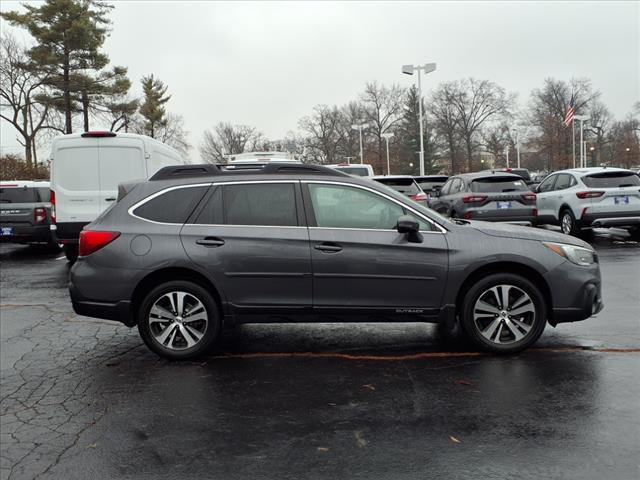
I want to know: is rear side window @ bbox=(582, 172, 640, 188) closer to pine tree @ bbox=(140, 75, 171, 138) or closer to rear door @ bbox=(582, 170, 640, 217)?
rear door @ bbox=(582, 170, 640, 217)

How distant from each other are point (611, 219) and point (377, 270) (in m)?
9.61

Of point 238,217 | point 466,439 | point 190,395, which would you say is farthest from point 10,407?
point 466,439

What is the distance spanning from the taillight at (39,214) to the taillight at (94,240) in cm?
950

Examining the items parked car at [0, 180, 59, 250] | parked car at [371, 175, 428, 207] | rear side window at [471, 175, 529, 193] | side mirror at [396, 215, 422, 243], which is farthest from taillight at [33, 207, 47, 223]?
side mirror at [396, 215, 422, 243]

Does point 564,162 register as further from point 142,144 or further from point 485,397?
point 485,397

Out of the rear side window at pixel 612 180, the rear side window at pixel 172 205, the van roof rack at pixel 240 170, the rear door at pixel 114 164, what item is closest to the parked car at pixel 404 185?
the rear side window at pixel 612 180

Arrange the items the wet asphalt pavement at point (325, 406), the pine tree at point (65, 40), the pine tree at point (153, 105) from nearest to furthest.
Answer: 1. the wet asphalt pavement at point (325, 406)
2. the pine tree at point (65, 40)
3. the pine tree at point (153, 105)

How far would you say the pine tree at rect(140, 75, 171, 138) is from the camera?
6788cm

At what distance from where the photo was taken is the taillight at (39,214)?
13.9 metres

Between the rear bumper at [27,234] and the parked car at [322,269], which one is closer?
the parked car at [322,269]

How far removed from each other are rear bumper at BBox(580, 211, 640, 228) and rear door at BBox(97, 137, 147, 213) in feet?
31.1

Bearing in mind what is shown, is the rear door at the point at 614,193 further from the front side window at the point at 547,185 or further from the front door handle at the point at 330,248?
the front door handle at the point at 330,248

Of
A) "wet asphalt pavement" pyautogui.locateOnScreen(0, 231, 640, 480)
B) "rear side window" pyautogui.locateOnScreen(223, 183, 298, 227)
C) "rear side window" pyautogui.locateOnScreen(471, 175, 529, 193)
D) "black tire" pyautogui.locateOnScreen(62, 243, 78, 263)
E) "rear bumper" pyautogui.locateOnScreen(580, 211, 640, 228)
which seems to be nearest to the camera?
"wet asphalt pavement" pyautogui.locateOnScreen(0, 231, 640, 480)

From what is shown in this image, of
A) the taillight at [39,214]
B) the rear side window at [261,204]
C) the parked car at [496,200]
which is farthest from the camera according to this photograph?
the taillight at [39,214]
